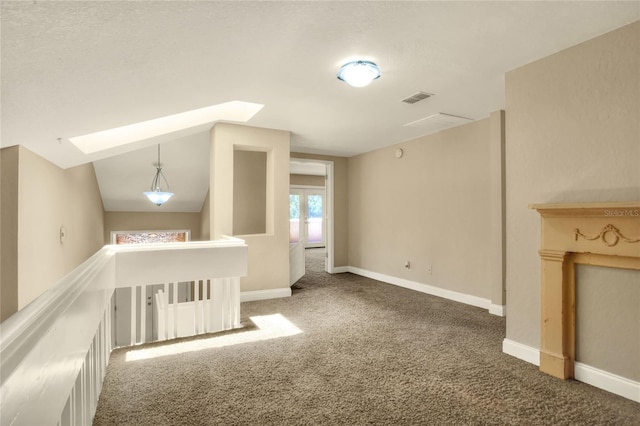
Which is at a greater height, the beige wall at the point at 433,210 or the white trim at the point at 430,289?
the beige wall at the point at 433,210

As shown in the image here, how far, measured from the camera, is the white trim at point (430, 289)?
398 cm

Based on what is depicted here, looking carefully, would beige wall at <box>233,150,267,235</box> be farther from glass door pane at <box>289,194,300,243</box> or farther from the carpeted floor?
glass door pane at <box>289,194,300,243</box>

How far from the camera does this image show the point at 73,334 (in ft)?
3.84

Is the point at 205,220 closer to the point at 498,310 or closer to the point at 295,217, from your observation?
the point at 295,217

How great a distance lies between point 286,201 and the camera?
4.48m

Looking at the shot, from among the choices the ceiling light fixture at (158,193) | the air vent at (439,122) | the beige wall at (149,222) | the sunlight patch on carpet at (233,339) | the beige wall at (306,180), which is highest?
the air vent at (439,122)

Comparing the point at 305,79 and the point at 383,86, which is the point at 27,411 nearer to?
the point at 305,79

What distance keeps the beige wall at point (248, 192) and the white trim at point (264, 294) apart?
1.48m

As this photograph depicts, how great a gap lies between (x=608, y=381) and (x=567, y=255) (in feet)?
2.60

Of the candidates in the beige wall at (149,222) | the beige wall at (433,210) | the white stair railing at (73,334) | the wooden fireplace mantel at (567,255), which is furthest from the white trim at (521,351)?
the beige wall at (149,222)

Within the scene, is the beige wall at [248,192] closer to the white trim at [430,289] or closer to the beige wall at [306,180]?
the white trim at [430,289]

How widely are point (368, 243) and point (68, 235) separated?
4.40 metres

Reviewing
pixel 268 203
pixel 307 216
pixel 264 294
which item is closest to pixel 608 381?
pixel 264 294

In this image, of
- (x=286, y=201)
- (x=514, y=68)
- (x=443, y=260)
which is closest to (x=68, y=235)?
(x=286, y=201)
